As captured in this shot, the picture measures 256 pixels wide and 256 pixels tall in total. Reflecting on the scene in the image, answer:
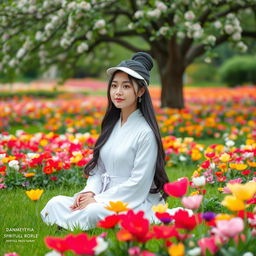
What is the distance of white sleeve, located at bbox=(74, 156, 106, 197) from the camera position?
10.4ft

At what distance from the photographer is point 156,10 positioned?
6.40 metres

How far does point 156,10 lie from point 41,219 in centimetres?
419

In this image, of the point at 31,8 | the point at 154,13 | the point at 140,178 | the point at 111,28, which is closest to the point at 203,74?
the point at 111,28

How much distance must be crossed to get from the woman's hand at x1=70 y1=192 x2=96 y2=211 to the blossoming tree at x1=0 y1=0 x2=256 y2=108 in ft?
11.7

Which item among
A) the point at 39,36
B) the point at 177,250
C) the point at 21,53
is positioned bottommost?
the point at 177,250

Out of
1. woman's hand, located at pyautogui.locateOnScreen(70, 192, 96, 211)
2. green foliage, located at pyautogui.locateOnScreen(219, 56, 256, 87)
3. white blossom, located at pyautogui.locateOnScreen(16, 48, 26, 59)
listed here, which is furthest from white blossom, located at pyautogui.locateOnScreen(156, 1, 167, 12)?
green foliage, located at pyautogui.locateOnScreen(219, 56, 256, 87)

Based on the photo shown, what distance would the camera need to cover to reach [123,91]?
3.03 metres

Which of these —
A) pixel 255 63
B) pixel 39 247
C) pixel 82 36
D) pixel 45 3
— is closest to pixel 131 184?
pixel 39 247

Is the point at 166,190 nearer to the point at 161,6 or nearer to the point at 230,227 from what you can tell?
the point at 230,227

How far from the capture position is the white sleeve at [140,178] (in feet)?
9.59

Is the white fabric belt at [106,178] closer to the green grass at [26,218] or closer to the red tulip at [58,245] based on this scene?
the green grass at [26,218]

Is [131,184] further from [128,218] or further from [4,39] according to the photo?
[4,39]

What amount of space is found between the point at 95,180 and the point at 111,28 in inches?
219

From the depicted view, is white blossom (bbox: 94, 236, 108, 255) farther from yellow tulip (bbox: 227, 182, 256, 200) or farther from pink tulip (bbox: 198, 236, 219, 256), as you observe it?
yellow tulip (bbox: 227, 182, 256, 200)
